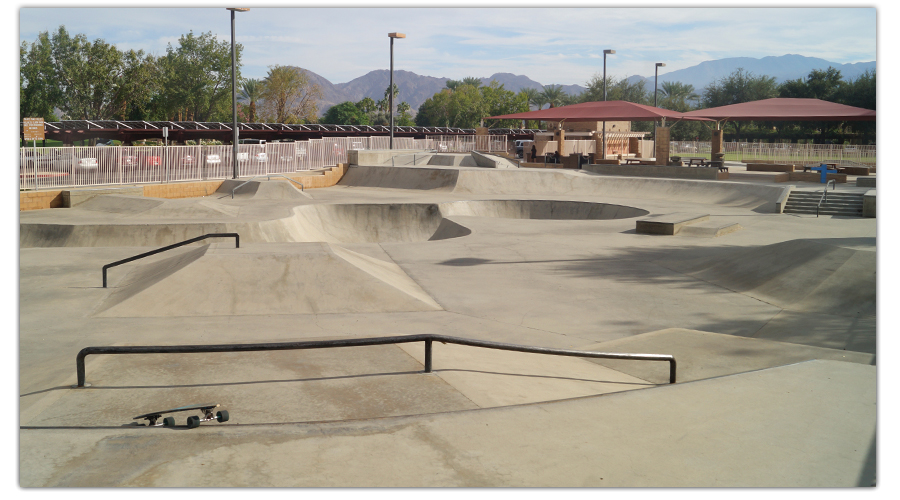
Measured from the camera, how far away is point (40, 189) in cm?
2112

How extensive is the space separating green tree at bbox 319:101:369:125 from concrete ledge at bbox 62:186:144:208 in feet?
319

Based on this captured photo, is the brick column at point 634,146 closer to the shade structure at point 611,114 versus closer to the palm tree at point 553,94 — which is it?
the shade structure at point 611,114

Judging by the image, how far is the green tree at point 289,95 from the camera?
289 feet

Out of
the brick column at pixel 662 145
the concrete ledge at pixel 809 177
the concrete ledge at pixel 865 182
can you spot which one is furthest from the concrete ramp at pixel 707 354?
the brick column at pixel 662 145

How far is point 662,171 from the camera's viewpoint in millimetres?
31328

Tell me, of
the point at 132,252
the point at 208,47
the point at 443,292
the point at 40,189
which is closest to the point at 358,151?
the point at 40,189

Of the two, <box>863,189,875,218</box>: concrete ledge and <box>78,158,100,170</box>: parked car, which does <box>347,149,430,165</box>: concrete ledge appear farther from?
<box>863,189,875,218</box>: concrete ledge

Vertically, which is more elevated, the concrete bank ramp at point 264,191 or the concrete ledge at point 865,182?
the concrete ledge at point 865,182

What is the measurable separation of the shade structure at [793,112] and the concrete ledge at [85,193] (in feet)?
82.6

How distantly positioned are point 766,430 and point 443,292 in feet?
26.1

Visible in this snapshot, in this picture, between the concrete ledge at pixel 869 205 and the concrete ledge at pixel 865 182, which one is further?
the concrete ledge at pixel 865 182

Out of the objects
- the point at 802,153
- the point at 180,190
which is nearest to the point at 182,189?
the point at 180,190

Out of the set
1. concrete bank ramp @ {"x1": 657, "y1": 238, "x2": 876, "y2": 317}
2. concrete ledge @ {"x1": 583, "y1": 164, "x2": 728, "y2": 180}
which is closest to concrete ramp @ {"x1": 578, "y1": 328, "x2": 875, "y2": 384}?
concrete bank ramp @ {"x1": 657, "y1": 238, "x2": 876, "y2": 317}

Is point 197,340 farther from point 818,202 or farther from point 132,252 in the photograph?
point 818,202
